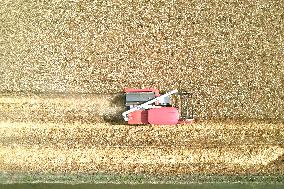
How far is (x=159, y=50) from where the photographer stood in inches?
443

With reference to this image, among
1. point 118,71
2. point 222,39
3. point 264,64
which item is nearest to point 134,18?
point 118,71

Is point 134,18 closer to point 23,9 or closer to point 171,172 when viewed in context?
point 23,9

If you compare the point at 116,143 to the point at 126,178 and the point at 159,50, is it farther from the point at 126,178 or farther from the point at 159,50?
the point at 159,50

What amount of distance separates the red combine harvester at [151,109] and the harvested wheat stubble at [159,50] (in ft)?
1.47

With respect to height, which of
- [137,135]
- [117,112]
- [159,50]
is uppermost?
[159,50]

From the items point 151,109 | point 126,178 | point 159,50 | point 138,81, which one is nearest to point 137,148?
point 126,178

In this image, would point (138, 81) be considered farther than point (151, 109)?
Yes

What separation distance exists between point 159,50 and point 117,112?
6.60ft

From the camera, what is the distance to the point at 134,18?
1126 cm

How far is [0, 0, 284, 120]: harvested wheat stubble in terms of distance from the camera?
11219mm

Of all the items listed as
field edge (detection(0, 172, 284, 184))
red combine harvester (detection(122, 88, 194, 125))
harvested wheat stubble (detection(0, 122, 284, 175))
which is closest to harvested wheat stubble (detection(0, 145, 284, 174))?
harvested wheat stubble (detection(0, 122, 284, 175))

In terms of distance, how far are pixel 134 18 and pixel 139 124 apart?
9.35 ft

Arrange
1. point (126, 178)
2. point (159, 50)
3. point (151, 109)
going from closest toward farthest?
point (151, 109) < point (126, 178) < point (159, 50)

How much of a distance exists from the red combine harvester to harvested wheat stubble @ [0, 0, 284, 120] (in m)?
0.45
